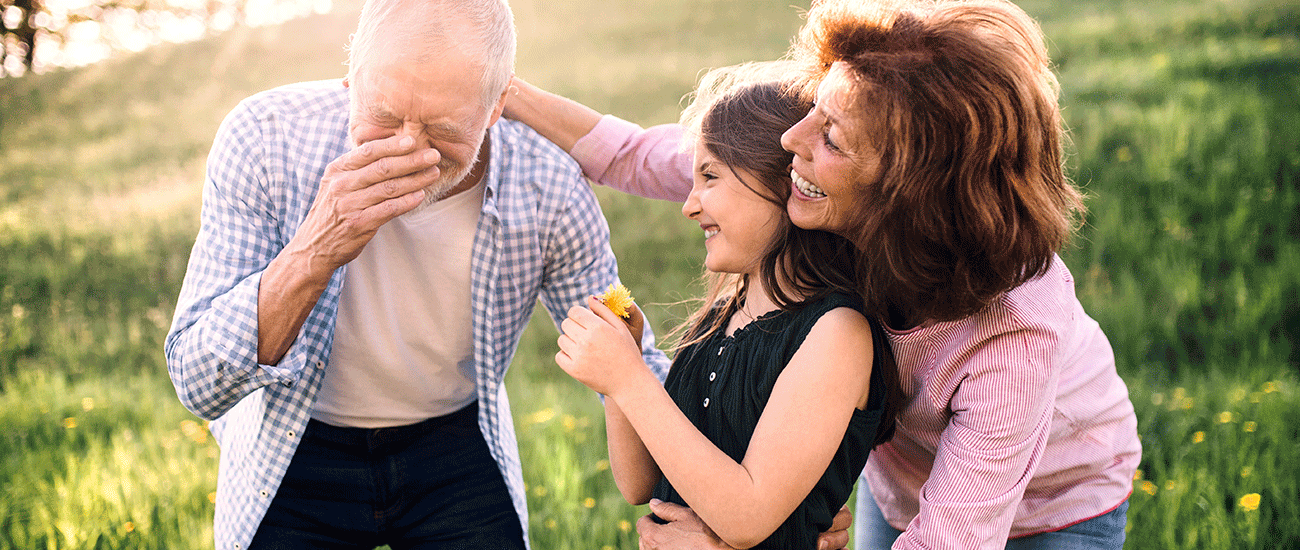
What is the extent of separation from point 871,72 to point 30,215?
8496mm

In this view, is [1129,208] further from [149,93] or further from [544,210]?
[149,93]

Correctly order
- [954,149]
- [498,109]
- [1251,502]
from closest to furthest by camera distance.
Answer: [954,149] → [498,109] → [1251,502]

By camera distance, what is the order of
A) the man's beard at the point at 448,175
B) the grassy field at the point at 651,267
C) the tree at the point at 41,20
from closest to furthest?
the man's beard at the point at 448,175
the grassy field at the point at 651,267
the tree at the point at 41,20

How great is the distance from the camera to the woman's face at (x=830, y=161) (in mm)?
1867

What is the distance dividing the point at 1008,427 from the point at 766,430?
0.50 meters

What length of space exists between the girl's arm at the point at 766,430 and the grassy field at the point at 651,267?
172cm

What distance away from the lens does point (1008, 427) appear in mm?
1875

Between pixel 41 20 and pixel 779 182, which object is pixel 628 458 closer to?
pixel 779 182

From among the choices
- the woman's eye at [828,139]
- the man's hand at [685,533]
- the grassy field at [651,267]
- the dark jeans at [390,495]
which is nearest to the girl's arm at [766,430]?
the man's hand at [685,533]

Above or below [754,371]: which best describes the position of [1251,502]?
below

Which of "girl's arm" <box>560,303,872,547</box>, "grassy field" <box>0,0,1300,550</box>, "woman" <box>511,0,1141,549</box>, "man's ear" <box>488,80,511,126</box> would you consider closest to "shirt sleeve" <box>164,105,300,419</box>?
"man's ear" <box>488,80,511,126</box>

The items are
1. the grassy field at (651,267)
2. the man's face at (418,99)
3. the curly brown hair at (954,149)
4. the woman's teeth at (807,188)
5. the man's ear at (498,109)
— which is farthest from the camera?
the grassy field at (651,267)

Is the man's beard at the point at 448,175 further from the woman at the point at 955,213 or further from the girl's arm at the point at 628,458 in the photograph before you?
the woman at the point at 955,213

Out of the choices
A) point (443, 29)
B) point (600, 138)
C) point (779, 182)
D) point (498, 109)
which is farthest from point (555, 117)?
point (779, 182)
